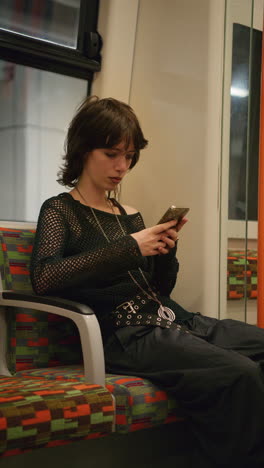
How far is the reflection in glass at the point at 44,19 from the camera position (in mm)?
2354

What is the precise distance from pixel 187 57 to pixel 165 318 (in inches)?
41.7

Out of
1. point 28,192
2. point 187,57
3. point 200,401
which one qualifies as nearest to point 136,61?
point 187,57

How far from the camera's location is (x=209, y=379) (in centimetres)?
136

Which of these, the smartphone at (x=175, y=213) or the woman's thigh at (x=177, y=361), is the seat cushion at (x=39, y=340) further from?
the smartphone at (x=175, y=213)

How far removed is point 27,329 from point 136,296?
1.14ft

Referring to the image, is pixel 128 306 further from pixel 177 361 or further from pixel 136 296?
pixel 177 361

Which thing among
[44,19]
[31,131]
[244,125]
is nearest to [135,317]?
[244,125]

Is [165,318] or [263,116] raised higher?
[263,116]

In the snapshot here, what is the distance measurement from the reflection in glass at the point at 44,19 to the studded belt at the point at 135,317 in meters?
1.33

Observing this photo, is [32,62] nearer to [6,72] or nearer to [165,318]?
[6,72]

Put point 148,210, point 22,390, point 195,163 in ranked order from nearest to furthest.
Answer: point 22,390
point 195,163
point 148,210

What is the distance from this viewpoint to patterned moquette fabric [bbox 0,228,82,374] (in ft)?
5.53

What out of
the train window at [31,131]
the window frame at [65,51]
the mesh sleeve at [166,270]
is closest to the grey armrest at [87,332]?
the mesh sleeve at [166,270]

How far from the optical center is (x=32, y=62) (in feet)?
7.82
